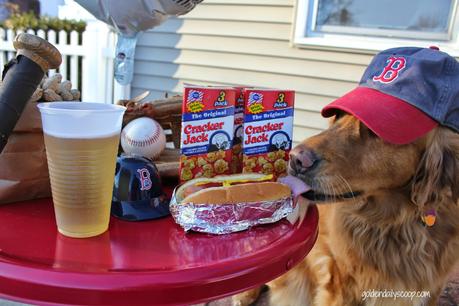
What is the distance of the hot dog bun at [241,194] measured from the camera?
1156 mm

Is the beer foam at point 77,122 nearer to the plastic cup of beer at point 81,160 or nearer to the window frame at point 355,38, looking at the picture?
the plastic cup of beer at point 81,160

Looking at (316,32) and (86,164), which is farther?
(316,32)

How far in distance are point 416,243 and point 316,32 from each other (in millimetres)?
2894

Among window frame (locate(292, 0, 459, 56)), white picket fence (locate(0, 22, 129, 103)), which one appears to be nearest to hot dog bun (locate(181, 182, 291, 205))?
window frame (locate(292, 0, 459, 56))

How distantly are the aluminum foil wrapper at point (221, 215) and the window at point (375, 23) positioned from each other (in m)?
3.11

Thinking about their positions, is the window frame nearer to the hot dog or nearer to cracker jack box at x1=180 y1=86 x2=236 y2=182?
cracker jack box at x1=180 y1=86 x2=236 y2=182

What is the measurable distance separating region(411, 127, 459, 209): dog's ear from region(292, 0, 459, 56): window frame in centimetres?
255

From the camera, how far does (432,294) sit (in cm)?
185

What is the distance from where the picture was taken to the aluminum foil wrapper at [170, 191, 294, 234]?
44.9 inches

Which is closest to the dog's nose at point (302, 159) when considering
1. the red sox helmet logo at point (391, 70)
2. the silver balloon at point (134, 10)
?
the red sox helmet logo at point (391, 70)

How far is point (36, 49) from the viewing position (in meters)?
1.01

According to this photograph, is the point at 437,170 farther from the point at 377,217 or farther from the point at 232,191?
the point at 232,191

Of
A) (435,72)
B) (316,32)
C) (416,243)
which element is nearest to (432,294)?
(416,243)

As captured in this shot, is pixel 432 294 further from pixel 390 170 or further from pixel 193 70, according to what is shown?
pixel 193 70
